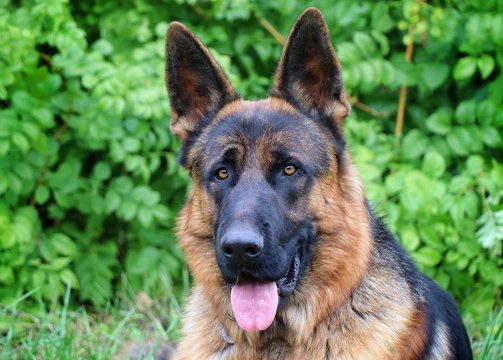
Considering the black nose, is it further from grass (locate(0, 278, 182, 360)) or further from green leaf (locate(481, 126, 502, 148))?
green leaf (locate(481, 126, 502, 148))

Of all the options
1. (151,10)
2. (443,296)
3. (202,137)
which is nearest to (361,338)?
(443,296)

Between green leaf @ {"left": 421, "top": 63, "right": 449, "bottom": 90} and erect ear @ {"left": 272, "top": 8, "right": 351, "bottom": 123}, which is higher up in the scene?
erect ear @ {"left": 272, "top": 8, "right": 351, "bottom": 123}

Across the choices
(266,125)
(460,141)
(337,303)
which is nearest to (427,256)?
(460,141)

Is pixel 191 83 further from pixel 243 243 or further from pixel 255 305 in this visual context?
pixel 255 305

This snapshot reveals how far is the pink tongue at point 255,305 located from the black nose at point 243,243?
21 cm

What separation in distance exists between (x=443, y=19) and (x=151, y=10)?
223 cm

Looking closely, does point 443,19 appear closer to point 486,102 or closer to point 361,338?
point 486,102

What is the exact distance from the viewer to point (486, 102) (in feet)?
18.1

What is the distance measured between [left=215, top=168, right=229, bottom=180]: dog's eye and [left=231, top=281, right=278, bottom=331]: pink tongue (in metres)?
0.53

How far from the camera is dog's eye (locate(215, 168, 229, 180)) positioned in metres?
3.71

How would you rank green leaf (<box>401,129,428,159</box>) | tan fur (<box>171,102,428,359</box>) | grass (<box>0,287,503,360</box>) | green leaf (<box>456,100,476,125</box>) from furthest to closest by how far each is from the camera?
green leaf (<box>401,129,428,159</box>)
green leaf (<box>456,100,476,125</box>)
grass (<box>0,287,503,360</box>)
tan fur (<box>171,102,428,359</box>)

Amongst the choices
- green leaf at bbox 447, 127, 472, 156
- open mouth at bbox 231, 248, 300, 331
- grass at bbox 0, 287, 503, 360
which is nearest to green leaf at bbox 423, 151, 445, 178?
green leaf at bbox 447, 127, 472, 156

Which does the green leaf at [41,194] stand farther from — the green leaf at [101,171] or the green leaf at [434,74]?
the green leaf at [434,74]

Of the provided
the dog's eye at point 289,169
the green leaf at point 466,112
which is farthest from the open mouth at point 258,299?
the green leaf at point 466,112
